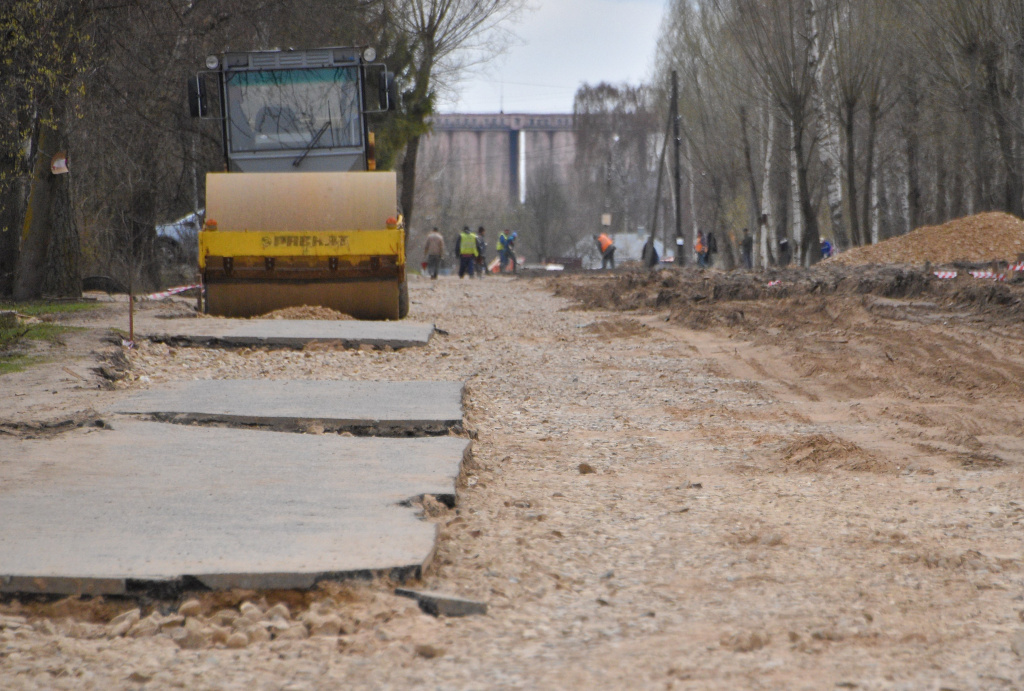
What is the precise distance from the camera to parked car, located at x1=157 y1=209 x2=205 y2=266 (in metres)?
22.9

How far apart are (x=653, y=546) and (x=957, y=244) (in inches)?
750

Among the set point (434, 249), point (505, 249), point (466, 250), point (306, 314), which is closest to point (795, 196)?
point (466, 250)

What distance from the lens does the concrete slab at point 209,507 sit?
323cm

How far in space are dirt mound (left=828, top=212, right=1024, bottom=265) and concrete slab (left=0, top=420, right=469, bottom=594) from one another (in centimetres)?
1743

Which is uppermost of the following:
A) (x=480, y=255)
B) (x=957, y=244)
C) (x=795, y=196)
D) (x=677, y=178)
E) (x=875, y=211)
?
(x=677, y=178)

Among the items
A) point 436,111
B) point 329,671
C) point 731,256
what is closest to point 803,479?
point 329,671

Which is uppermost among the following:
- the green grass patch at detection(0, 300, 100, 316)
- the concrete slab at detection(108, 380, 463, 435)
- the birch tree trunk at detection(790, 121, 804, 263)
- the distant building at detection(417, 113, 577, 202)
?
the distant building at detection(417, 113, 577, 202)

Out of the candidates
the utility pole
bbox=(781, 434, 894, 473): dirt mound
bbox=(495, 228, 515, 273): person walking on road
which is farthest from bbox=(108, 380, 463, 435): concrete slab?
bbox=(495, 228, 515, 273): person walking on road

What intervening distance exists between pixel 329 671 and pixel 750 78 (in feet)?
104

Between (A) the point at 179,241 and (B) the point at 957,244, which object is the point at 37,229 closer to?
(A) the point at 179,241

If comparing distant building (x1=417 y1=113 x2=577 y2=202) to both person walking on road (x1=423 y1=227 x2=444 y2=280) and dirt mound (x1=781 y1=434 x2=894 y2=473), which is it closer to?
person walking on road (x1=423 y1=227 x2=444 y2=280)

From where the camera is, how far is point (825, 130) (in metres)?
30.2

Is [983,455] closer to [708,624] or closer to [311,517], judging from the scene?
[708,624]

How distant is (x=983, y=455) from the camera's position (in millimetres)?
5512
